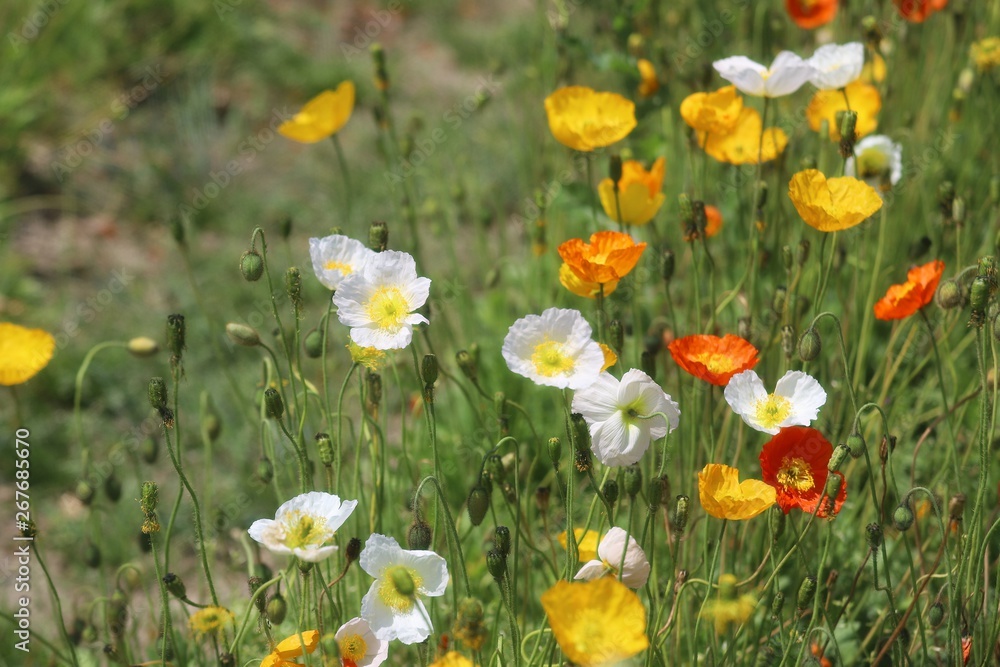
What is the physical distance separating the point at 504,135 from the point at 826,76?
6.35ft

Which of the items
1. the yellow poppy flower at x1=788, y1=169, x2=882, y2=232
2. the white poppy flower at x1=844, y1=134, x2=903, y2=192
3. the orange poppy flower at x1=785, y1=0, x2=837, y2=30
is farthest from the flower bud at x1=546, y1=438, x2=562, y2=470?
the orange poppy flower at x1=785, y1=0, x2=837, y2=30

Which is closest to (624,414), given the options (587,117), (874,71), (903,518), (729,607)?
(729,607)

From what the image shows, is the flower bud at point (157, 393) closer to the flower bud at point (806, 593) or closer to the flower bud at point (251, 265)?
the flower bud at point (251, 265)

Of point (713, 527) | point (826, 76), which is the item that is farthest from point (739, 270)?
point (713, 527)

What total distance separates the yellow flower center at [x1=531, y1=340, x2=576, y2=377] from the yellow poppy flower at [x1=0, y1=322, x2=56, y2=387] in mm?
846

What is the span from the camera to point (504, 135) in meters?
3.66

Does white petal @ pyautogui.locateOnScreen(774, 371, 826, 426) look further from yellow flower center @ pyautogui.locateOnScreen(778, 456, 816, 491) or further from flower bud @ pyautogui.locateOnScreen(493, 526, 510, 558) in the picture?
flower bud @ pyautogui.locateOnScreen(493, 526, 510, 558)

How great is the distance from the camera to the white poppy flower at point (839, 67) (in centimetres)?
183

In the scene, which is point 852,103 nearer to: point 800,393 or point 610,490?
point 800,393

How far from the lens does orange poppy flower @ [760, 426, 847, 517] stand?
1373mm

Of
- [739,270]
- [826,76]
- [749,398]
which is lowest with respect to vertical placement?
[739,270]

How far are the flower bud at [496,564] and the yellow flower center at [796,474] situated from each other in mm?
436

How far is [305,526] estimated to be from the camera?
1182 mm

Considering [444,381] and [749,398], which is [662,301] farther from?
[749,398]
